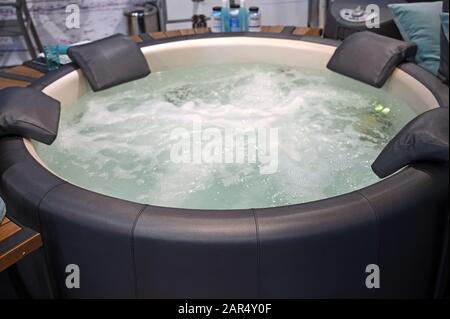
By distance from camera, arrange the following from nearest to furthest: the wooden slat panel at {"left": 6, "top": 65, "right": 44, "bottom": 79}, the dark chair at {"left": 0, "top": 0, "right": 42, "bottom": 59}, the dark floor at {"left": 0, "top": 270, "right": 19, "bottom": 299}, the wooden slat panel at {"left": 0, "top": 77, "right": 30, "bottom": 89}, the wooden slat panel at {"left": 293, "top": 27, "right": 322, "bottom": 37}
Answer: the dark floor at {"left": 0, "top": 270, "right": 19, "bottom": 299} < the wooden slat panel at {"left": 0, "top": 77, "right": 30, "bottom": 89} < the wooden slat panel at {"left": 6, "top": 65, "right": 44, "bottom": 79} < the wooden slat panel at {"left": 293, "top": 27, "right": 322, "bottom": 37} < the dark chair at {"left": 0, "top": 0, "right": 42, "bottom": 59}

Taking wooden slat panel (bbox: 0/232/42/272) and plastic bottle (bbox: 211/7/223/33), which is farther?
plastic bottle (bbox: 211/7/223/33)

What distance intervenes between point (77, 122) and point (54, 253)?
3.52ft

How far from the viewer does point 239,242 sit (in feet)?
4.30

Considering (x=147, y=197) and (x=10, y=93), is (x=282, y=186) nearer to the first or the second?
(x=147, y=197)

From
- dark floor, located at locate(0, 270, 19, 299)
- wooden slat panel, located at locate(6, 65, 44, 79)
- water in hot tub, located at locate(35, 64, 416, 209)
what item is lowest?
dark floor, located at locate(0, 270, 19, 299)

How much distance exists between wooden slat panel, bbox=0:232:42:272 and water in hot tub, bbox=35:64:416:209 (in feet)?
1.50

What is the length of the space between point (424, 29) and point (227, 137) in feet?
3.95

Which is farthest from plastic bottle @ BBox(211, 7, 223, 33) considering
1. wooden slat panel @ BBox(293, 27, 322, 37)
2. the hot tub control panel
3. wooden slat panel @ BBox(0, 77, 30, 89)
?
wooden slat panel @ BBox(0, 77, 30, 89)

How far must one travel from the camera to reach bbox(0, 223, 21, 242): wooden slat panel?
1.39 metres

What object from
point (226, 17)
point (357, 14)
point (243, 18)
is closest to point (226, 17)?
point (226, 17)

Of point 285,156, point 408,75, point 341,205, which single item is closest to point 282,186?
point 285,156

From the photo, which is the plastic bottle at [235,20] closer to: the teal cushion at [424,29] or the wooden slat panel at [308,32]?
the wooden slat panel at [308,32]

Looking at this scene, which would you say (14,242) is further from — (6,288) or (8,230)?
(6,288)

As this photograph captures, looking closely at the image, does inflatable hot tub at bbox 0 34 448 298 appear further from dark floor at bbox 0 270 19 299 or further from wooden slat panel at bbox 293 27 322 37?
wooden slat panel at bbox 293 27 322 37
